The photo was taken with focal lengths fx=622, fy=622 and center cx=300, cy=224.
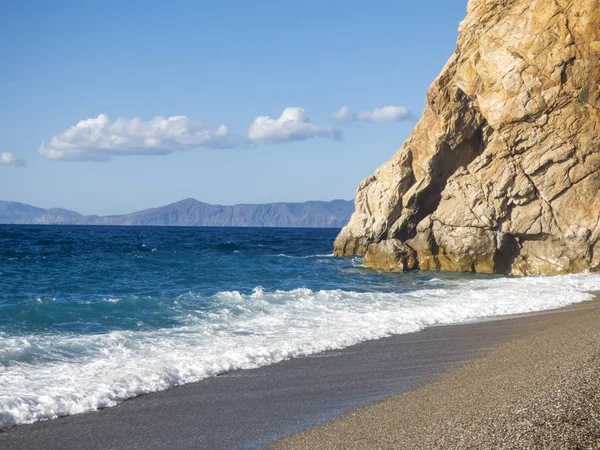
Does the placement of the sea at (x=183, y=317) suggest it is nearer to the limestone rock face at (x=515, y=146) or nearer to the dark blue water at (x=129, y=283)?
the dark blue water at (x=129, y=283)

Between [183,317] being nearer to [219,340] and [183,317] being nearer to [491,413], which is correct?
[219,340]

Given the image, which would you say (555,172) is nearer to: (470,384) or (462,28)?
(462,28)

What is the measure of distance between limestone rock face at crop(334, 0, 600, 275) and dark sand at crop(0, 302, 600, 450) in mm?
17964

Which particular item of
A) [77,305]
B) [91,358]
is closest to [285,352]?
[91,358]

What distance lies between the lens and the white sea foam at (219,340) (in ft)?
28.3

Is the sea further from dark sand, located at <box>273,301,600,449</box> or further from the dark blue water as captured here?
dark sand, located at <box>273,301,600,449</box>

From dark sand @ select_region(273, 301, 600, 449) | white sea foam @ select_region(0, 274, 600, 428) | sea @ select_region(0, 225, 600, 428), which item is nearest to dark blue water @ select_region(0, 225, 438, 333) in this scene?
sea @ select_region(0, 225, 600, 428)

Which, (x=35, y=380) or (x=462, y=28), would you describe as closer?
(x=35, y=380)

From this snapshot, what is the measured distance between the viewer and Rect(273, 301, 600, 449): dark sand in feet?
18.6

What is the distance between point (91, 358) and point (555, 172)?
75.4 ft

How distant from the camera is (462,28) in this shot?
103ft

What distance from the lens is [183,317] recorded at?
15.6 meters

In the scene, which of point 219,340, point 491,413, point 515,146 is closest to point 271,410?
point 491,413

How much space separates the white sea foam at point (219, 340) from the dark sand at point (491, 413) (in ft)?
10.6
